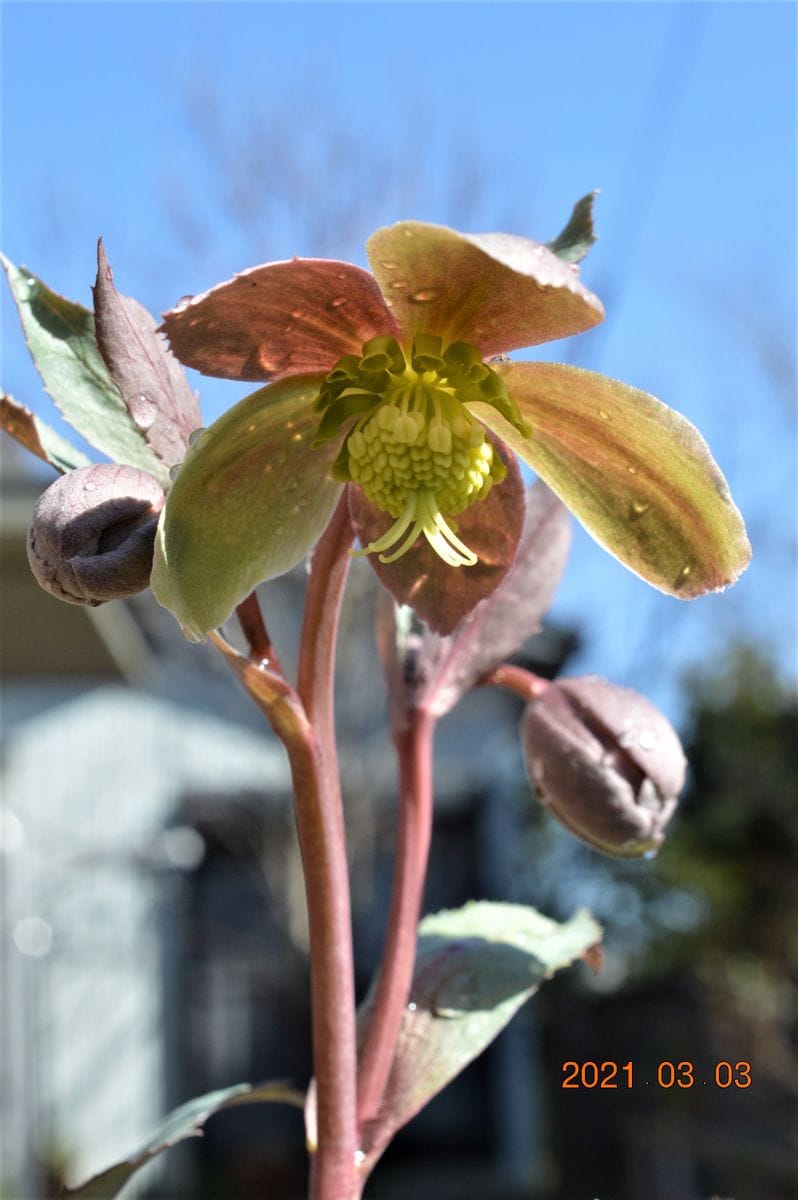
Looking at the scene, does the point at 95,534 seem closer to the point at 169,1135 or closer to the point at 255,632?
the point at 255,632

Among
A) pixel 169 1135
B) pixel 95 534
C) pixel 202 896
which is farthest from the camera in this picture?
pixel 202 896

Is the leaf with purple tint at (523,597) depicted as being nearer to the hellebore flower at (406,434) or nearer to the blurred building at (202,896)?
the hellebore flower at (406,434)

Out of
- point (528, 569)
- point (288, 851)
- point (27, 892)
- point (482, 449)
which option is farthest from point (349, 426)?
point (288, 851)

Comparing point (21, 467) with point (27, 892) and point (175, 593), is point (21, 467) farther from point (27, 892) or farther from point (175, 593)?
point (175, 593)

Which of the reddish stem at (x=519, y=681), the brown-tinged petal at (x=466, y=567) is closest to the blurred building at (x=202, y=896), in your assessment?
the reddish stem at (x=519, y=681)

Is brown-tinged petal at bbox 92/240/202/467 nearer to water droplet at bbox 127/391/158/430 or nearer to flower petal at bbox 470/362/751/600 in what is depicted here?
water droplet at bbox 127/391/158/430

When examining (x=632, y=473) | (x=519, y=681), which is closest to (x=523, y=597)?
(x=519, y=681)
